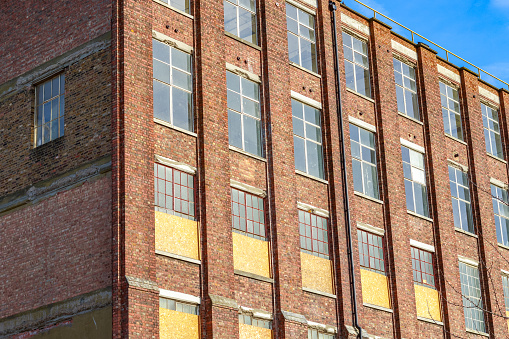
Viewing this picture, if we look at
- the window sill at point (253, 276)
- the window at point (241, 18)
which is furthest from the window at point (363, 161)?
the window sill at point (253, 276)

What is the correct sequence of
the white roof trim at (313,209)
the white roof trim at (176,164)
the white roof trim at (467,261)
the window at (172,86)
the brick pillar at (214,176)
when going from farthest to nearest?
the white roof trim at (467,261) < the white roof trim at (313,209) < the window at (172,86) < the white roof trim at (176,164) < the brick pillar at (214,176)

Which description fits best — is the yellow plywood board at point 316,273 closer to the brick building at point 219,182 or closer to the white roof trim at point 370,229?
the brick building at point 219,182

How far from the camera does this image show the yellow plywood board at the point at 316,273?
1040 inches

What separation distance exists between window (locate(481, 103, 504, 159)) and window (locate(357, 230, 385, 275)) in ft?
32.2

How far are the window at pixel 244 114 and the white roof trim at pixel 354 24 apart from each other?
246 inches

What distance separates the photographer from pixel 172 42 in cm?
2488

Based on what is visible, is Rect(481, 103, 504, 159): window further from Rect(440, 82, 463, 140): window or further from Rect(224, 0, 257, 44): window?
Rect(224, 0, 257, 44): window

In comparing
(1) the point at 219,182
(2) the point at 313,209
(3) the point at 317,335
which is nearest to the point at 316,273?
(3) the point at 317,335

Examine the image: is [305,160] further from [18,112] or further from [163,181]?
[18,112]

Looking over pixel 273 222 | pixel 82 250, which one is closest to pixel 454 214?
pixel 273 222

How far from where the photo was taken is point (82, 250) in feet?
73.3

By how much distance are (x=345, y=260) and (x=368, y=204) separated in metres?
2.85

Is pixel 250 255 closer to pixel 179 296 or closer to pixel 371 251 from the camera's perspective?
pixel 179 296

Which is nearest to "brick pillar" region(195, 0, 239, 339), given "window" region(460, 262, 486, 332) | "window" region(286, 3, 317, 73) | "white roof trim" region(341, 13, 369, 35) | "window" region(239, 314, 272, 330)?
"window" region(239, 314, 272, 330)
